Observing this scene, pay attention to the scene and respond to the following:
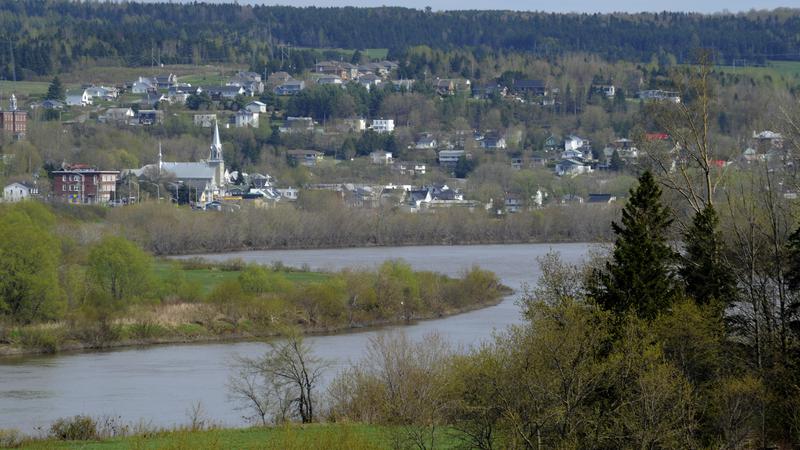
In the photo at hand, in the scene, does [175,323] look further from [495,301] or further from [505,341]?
[505,341]

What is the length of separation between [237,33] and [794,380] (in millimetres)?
124603

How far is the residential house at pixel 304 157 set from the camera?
83.7 metres

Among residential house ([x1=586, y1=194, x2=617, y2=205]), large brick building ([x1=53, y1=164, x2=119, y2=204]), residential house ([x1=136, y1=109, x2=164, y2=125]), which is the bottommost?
residential house ([x1=586, y1=194, x2=617, y2=205])

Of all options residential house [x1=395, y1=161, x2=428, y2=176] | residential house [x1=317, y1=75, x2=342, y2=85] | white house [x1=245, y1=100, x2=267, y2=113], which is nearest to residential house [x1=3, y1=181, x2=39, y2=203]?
residential house [x1=395, y1=161, x2=428, y2=176]

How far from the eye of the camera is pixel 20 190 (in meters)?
62.0

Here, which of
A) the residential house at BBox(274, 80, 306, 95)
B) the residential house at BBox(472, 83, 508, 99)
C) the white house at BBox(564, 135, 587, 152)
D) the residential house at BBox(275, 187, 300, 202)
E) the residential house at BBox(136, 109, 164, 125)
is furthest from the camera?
the residential house at BBox(472, 83, 508, 99)

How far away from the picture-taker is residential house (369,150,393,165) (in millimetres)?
85188

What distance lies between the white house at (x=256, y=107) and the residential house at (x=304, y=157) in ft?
30.9

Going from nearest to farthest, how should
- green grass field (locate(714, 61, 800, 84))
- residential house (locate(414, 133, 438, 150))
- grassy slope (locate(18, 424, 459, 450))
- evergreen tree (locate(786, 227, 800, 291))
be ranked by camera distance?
1. grassy slope (locate(18, 424, 459, 450))
2. evergreen tree (locate(786, 227, 800, 291))
3. residential house (locate(414, 133, 438, 150))
4. green grass field (locate(714, 61, 800, 84))

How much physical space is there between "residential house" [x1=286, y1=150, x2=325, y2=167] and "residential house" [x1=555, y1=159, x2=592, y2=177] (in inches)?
544

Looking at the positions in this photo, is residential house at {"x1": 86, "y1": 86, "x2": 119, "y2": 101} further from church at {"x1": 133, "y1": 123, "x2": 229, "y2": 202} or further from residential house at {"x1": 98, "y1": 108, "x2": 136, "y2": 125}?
church at {"x1": 133, "y1": 123, "x2": 229, "y2": 202}

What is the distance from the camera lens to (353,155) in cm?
8712

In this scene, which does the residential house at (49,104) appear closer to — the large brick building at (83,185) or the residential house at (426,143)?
the large brick building at (83,185)

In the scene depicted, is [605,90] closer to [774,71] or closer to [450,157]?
[774,71]
